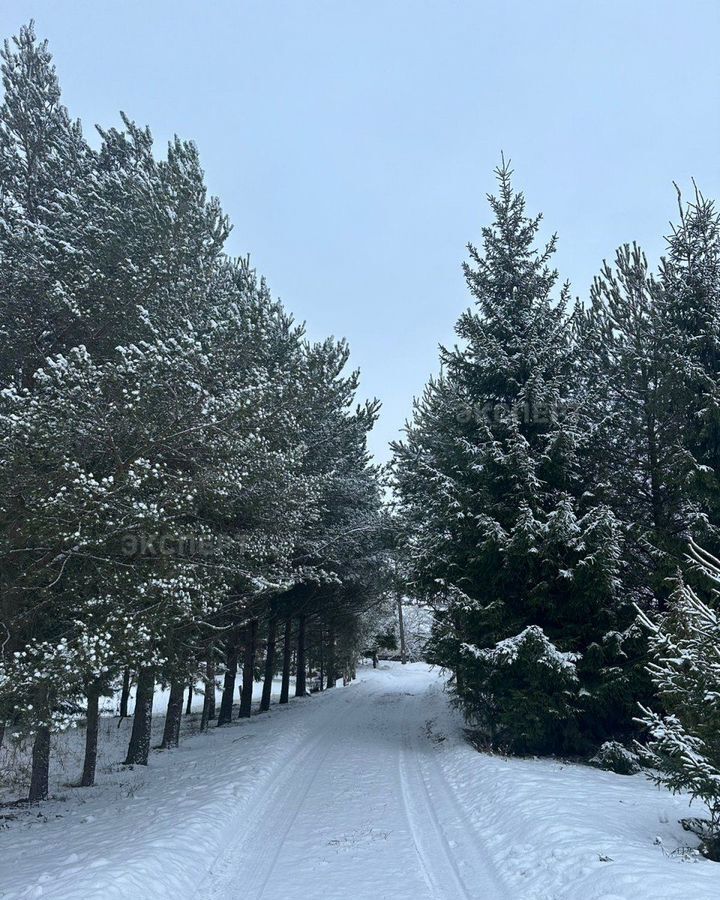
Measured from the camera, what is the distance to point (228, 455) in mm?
10273

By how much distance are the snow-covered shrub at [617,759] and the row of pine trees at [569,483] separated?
1.92 feet

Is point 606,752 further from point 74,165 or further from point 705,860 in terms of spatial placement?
point 74,165

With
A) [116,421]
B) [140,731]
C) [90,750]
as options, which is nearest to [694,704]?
[116,421]

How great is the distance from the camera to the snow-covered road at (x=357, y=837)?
6504 mm

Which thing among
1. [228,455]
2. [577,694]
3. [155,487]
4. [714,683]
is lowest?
[577,694]

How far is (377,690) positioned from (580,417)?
2642 centimetres

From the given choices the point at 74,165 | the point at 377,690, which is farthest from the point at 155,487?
the point at 377,690

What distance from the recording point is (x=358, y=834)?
8375 millimetres

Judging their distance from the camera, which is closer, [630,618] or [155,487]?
[155,487]

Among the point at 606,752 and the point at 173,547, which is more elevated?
the point at 173,547

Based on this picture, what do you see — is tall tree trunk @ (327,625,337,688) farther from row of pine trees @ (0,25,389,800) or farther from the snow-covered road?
row of pine trees @ (0,25,389,800)

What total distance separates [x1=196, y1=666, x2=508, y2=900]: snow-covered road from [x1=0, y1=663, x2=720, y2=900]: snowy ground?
0.10 ft

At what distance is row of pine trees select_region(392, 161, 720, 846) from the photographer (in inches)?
493

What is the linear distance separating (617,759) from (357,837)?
6744mm
